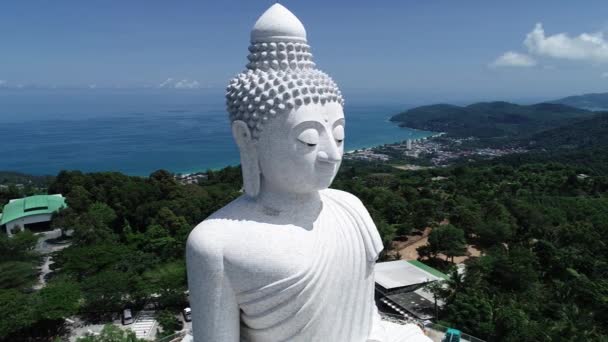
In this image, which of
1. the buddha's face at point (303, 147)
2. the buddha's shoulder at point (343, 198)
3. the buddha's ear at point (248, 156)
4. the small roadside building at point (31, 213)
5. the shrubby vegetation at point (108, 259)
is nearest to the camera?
the buddha's face at point (303, 147)

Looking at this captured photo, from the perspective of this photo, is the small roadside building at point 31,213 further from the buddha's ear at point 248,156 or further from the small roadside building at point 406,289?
the buddha's ear at point 248,156

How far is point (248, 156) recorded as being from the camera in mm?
4406

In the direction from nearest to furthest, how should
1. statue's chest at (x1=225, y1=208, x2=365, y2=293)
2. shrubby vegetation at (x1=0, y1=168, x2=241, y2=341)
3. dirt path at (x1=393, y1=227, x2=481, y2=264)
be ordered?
statue's chest at (x1=225, y1=208, x2=365, y2=293)
shrubby vegetation at (x1=0, y1=168, x2=241, y2=341)
dirt path at (x1=393, y1=227, x2=481, y2=264)

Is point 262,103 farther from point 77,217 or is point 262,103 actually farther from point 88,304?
point 77,217

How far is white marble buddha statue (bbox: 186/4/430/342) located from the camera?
4047 millimetres

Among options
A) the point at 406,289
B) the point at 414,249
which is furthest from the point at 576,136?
the point at 406,289

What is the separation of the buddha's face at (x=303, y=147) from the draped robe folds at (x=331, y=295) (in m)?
0.66

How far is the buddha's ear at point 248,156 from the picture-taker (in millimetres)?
4312

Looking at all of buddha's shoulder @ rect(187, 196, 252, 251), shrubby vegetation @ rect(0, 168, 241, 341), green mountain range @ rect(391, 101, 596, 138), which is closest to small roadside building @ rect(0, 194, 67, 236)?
shrubby vegetation @ rect(0, 168, 241, 341)

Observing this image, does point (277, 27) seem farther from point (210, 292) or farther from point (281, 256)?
point (210, 292)

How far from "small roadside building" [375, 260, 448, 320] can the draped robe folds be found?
12397 millimetres

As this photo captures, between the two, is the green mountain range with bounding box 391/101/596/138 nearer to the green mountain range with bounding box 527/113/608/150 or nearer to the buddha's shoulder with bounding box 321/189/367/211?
the green mountain range with bounding box 527/113/608/150

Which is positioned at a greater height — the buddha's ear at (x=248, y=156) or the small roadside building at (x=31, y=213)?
the buddha's ear at (x=248, y=156)

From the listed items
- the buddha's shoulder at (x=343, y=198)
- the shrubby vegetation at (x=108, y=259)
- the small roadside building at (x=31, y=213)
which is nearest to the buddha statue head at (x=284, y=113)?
the buddha's shoulder at (x=343, y=198)
